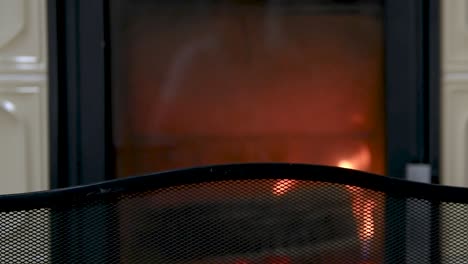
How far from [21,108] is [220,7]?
25.4 inches

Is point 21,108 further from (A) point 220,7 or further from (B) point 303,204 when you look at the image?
(B) point 303,204

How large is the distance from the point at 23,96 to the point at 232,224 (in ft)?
2.83

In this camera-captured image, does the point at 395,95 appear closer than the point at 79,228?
No

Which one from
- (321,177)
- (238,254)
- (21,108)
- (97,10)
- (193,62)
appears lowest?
(238,254)

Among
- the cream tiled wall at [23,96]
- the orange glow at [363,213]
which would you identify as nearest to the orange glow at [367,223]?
the orange glow at [363,213]

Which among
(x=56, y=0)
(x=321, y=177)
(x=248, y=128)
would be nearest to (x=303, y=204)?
(x=321, y=177)

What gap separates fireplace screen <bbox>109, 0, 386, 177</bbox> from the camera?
6.56ft

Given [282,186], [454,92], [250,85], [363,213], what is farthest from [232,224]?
[454,92]

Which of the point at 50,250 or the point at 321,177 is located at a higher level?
the point at 321,177

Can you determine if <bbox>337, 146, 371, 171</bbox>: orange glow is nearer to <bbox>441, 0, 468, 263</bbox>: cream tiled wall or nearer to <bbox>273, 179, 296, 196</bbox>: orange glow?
<bbox>441, 0, 468, 263</bbox>: cream tiled wall

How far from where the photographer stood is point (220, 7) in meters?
2.01

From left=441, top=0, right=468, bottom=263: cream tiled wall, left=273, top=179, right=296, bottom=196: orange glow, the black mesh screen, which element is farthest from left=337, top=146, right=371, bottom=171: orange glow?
left=273, top=179, right=296, bottom=196: orange glow

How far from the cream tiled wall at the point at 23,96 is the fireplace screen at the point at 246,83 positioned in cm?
21

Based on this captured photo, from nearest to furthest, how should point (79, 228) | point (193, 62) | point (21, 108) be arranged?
1. point (79, 228)
2. point (21, 108)
3. point (193, 62)
